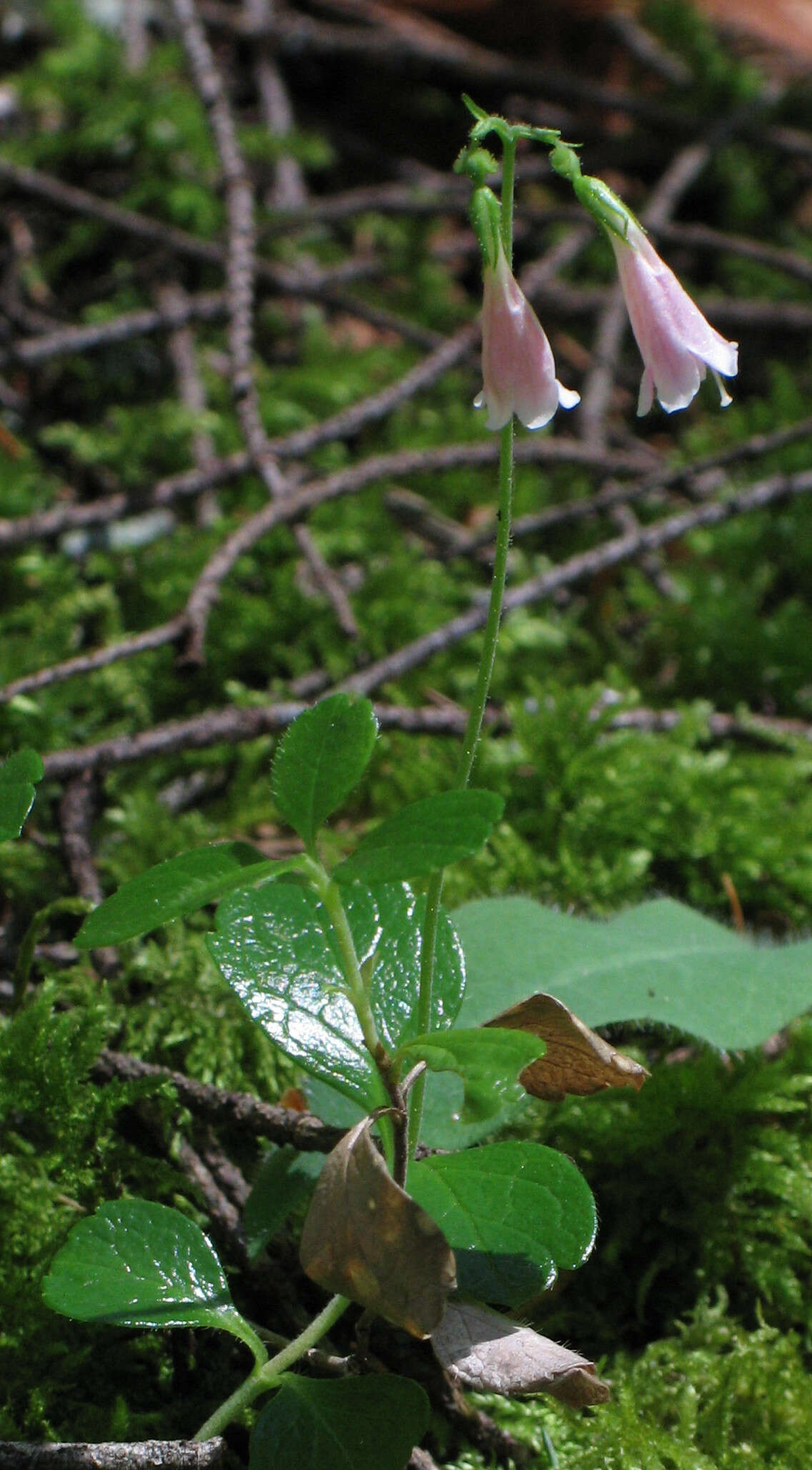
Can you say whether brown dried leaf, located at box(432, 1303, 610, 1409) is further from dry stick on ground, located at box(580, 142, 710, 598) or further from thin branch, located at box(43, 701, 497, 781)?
dry stick on ground, located at box(580, 142, 710, 598)

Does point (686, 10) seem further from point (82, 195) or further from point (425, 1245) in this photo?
point (425, 1245)

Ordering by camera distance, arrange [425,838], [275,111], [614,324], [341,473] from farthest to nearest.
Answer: [275,111] < [614,324] < [341,473] < [425,838]

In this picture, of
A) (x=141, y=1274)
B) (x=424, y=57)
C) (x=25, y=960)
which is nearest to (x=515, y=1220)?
(x=141, y=1274)

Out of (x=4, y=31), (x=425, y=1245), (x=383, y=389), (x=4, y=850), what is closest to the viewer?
(x=425, y=1245)

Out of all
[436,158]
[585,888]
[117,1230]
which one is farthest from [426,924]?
[436,158]

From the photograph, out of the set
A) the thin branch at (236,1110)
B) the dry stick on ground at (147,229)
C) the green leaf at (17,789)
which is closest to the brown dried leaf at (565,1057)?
the thin branch at (236,1110)

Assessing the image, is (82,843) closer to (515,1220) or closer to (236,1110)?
(236,1110)

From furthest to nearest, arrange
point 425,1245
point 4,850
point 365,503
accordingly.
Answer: point 365,503 < point 4,850 < point 425,1245

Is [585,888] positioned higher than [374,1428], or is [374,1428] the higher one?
[585,888]
